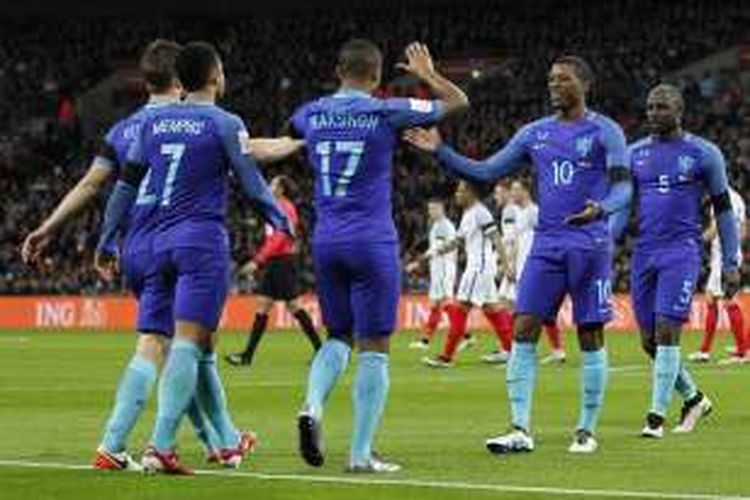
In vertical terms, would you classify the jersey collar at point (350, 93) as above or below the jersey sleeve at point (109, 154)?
above

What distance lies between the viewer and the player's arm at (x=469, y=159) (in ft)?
42.5

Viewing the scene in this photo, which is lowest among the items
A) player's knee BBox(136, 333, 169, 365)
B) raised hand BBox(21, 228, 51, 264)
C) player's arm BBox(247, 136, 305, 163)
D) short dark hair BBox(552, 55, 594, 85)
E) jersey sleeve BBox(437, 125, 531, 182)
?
player's knee BBox(136, 333, 169, 365)

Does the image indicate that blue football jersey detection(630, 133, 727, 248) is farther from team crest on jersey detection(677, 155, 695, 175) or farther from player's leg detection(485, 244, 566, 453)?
player's leg detection(485, 244, 566, 453)

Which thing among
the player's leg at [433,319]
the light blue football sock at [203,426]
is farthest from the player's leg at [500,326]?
the light blue football sock at [203,426]

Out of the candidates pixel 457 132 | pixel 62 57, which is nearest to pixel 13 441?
pixel 457 132

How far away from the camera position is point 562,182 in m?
14.3

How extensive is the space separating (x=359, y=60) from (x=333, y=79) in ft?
148

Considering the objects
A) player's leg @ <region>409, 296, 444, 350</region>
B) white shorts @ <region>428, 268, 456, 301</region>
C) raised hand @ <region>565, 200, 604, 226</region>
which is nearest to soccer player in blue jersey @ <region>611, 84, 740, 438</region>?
raised hand @ <region>565, 200, 604, 226</region>

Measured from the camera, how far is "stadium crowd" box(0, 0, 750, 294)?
48.4 m

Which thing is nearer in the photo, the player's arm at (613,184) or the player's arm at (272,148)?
the player's arm at (272,148)

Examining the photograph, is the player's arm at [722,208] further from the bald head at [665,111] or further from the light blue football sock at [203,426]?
the light blue football sock at [203,426]

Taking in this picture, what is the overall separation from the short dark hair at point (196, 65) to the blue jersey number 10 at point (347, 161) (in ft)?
2.88

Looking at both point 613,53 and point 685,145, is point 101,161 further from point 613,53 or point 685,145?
point 613,53

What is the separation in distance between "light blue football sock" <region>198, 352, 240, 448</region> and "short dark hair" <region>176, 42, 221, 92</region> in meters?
1.70
